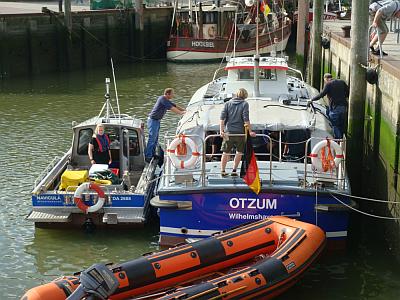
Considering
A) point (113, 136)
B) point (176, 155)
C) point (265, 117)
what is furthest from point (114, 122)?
point (265, 117)

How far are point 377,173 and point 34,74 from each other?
23603 millimetres

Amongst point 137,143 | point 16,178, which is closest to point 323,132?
point 137,143

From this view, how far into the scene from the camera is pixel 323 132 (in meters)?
11.9

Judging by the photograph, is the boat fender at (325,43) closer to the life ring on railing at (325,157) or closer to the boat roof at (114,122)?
the boat roof at (114,122)

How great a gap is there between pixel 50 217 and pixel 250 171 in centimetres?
357

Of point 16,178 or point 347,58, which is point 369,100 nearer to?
point 347,58

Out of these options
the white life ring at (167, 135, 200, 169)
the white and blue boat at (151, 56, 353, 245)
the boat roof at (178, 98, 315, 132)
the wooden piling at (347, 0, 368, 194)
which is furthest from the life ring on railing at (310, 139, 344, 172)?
the wooden piling at (347, 0, 368, 194)

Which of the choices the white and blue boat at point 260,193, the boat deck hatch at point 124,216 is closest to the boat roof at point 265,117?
the white and blue boat at point 260,193

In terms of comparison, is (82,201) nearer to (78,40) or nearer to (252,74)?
(252,74)

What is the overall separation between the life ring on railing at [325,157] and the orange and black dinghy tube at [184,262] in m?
1.26

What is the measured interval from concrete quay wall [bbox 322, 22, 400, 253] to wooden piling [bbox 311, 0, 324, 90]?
34.5 ft

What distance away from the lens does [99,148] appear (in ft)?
42.8

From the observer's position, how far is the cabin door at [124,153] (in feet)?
43.4

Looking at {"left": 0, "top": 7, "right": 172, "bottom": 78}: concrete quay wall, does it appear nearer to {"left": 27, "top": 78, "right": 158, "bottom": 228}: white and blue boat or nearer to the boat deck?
{"left": 27, "top": 78, "right": 158, "bottom": 228}: white and blue boat
